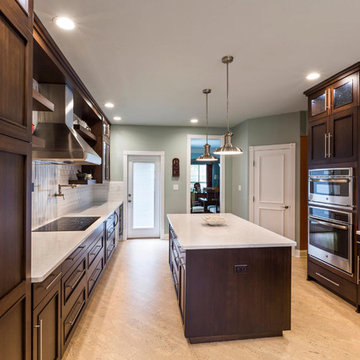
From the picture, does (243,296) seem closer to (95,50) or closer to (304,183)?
(95,50)

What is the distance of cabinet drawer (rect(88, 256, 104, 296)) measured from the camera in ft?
8.00

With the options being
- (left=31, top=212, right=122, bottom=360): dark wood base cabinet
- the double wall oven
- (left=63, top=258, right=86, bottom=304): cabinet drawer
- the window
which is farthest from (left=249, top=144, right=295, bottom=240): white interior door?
the window

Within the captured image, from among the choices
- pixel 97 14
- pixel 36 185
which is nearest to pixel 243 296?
pixel 36 185

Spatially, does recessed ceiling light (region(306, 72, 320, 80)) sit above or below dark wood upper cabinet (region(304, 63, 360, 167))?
above

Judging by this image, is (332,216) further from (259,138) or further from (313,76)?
(259,138)

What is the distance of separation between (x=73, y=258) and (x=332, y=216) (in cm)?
281

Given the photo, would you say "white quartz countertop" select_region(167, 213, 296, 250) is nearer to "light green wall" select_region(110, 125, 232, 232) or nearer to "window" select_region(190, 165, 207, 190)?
"light green wall" select_region(110, 125, 232, 232)

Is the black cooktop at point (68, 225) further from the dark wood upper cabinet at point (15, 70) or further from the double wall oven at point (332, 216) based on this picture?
the double wall oven at point (332, 216)

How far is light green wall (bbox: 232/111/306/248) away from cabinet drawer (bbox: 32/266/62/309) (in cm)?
376

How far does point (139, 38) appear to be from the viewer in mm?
2049

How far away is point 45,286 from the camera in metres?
1.41

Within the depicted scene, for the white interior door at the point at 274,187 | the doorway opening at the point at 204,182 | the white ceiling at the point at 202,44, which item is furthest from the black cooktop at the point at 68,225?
the doorway opening at the point at 204,182

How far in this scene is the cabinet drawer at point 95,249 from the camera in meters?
2.37

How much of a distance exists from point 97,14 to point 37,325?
210 cm
